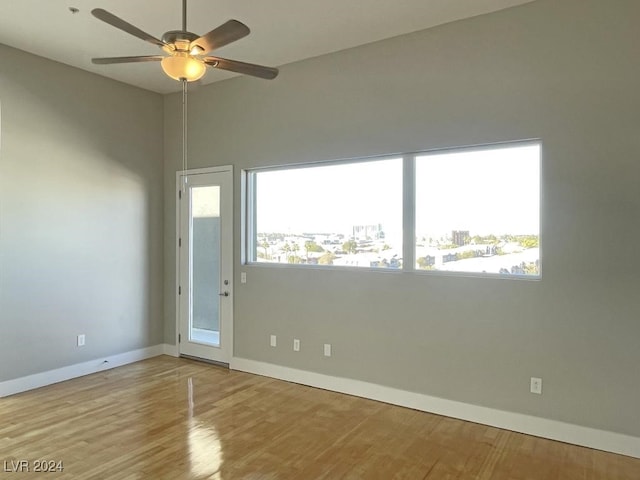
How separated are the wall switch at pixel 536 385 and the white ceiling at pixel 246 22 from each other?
2.89 metres

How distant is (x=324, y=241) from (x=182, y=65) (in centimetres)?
247

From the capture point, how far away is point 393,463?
295 cm

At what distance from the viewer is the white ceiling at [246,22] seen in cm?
340

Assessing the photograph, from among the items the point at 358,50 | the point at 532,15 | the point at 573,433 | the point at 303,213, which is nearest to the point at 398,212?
the point at 303,213

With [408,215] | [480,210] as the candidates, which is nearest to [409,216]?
[408,215]

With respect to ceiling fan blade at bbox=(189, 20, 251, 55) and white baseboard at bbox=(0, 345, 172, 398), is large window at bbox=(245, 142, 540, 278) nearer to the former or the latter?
white baseboard at bbox=(0, 345, 172, 398)

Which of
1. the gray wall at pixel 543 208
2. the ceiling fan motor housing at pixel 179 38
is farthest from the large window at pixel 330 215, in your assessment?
the ceiling fan motor housing at pixel 179 38

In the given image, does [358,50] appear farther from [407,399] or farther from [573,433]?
[573,433]

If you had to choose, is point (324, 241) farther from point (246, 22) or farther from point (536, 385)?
point (536, 385)

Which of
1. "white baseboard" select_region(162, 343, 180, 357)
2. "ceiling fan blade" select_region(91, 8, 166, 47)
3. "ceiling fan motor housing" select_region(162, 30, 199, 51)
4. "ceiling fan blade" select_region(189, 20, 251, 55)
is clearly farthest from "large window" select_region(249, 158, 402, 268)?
"ceiling fan blade" select_region(91, 8, 166, 47)

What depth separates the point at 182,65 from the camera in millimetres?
2475

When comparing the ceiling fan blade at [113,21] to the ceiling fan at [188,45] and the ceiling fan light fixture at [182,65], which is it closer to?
the ceiling fan at [188,45]

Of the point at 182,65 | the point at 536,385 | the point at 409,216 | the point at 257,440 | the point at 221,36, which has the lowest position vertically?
the point at 257,440

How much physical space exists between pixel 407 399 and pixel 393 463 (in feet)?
3.36
